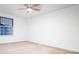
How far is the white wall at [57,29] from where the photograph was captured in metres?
1.60

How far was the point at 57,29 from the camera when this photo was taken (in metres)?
1.79

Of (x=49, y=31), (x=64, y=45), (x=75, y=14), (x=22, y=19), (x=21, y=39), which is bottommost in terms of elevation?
(x=64, y=45)

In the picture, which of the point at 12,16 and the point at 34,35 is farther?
the point at 34,35

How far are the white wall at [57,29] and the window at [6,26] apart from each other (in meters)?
0.34

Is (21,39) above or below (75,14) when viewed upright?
below

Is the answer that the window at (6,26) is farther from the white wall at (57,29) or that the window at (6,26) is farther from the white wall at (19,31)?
the white wall at (57,29)

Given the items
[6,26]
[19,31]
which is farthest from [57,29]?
[6,26]

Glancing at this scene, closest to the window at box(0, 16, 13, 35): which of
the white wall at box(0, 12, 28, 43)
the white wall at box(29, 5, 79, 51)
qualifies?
the white wall at box(0, 12, 28, 43)

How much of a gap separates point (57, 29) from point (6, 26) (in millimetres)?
1024

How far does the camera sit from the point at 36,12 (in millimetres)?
1340
